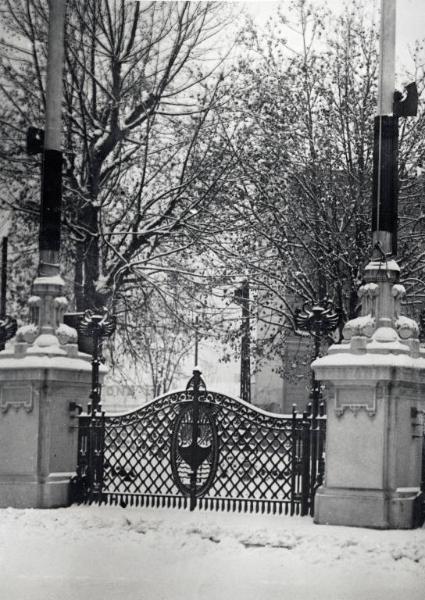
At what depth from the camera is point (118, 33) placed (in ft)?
70.7

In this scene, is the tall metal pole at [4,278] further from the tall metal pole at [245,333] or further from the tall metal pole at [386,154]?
the tall metal pole at [386,154]

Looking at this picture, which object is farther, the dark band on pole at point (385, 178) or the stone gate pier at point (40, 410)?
the stone gate pier at point (40, 410)

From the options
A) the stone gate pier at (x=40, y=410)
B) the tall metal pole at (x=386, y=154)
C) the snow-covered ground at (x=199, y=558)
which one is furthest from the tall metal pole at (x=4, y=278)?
the tall metal pole at (x=386, y=154)

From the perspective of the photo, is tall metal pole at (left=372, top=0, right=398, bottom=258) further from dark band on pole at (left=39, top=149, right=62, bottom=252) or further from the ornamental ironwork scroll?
dark band on pole at (left=39, top=149, right=62, bottom=252)

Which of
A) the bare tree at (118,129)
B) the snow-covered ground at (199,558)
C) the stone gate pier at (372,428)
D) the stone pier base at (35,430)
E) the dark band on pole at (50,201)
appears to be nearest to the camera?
the snow-covered ground at (199,558)

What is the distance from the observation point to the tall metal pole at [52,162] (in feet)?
42.0

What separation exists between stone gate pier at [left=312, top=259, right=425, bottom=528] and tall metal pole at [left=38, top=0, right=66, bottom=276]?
149 inches

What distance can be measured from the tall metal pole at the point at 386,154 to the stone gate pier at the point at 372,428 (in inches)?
41.3

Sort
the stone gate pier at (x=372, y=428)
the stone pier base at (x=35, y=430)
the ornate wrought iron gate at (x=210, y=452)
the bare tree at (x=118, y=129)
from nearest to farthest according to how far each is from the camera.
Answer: the stone gate pier at (x=372, y=428) → the ornate wrought iron gate at (x=210, y=452) → the stone pier base at (x=35, y=430) → the bare tree at (x=118, y=129)

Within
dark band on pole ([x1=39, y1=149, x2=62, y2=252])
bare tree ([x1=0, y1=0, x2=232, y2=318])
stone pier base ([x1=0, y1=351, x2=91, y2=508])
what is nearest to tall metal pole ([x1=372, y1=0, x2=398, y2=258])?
dark band on pole ([x1=39, y1=149, x2=62, y2=252])

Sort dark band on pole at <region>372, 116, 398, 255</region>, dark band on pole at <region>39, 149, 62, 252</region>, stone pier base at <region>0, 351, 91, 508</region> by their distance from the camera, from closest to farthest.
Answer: dark band on pole at <region>372, 116, 398, 255</region>, stone pier base at <region>0, 351, 91, 508</region>, dark band on pole at <region>39, 149, 62, 252</region>

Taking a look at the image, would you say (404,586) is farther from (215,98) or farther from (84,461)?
(215,98)

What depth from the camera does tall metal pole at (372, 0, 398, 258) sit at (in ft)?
38.8

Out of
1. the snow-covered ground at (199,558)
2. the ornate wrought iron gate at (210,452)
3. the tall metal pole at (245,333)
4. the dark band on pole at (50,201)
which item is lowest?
the snow-covered ground at (199,558)
